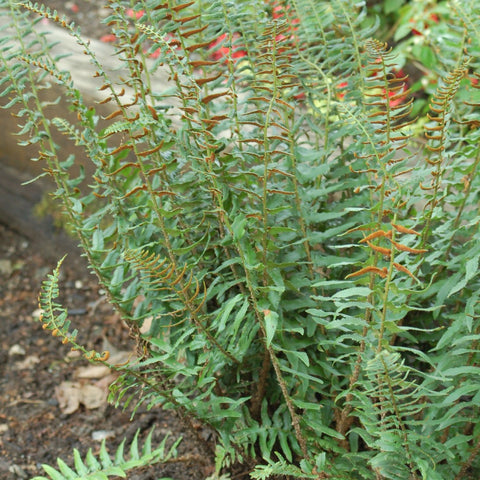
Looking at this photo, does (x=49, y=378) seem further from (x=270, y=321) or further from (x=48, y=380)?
(x=270, y=321)

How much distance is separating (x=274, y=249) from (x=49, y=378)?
4.76ft

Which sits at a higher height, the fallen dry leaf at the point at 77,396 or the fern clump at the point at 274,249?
the fern clump at the point at 274,249

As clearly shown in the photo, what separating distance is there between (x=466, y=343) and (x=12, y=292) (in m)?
2.15

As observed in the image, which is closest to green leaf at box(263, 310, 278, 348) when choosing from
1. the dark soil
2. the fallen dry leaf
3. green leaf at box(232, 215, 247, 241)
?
green leaf at box(232, 215, 247, 241)

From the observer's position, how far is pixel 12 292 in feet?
9.73

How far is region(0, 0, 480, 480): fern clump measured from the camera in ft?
4.52

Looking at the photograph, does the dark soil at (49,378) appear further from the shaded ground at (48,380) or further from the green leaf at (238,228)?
the green leaf at (238,228)

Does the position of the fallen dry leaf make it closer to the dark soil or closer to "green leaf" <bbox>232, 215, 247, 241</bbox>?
the dark soil

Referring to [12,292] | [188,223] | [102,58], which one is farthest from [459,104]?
[12,292]

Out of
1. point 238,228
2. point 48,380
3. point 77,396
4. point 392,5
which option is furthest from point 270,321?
point 392,5

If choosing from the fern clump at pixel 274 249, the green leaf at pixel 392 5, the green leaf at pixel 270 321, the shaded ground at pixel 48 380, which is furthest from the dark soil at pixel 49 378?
the green leaf at pixel 392 5

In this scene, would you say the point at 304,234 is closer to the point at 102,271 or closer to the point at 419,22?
the point at 102,271

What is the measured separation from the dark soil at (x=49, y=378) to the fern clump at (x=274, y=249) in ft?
1.29

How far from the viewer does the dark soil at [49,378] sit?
2.14 metres
